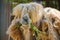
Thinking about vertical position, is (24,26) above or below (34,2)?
below

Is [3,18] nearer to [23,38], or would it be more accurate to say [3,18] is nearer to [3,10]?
[3,10]

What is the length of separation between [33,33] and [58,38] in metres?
0.15

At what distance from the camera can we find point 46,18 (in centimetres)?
74

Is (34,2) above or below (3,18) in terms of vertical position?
above

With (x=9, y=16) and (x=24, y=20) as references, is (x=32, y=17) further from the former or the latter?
(x=9, y=16)

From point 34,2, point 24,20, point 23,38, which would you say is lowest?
point 23,38

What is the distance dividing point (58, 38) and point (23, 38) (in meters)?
0.21

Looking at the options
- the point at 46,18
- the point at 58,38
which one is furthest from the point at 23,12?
the point at 58,38

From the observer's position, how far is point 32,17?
0.74 meters

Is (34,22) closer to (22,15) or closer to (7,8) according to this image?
(22,15)

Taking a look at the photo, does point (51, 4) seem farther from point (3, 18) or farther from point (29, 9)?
point (3, 18)

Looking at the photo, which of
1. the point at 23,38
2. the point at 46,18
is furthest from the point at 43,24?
the point at 23,38

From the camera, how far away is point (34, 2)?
789 millimetres

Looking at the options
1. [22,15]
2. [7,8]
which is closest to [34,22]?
[22,15]
